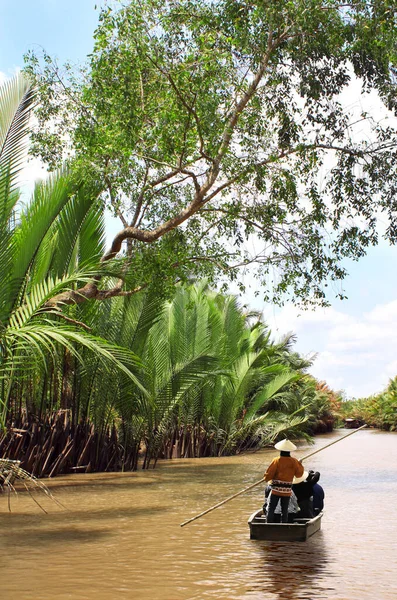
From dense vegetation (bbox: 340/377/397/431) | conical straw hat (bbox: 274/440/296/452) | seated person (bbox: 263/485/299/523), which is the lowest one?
seated person (bbox: 263/485/299/523)

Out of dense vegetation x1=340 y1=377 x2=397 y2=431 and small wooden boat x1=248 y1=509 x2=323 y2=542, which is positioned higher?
dense vegetation x1=340 y1=377 x2=397 y2=431

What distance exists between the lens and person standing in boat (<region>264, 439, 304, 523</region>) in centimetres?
965

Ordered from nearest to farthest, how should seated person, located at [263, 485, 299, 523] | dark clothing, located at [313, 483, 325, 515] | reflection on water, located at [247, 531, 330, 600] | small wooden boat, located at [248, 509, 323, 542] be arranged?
reflection on water, located at [247, 531, 330, 600]
small wooden boat, located at [248, 509, 323, 542]
seated person, located at [263, 485, 299, 523]
dark clothing, located at [313, 483, 325, 515]

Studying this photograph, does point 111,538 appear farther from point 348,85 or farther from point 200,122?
point 348,85

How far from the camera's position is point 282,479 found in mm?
9727

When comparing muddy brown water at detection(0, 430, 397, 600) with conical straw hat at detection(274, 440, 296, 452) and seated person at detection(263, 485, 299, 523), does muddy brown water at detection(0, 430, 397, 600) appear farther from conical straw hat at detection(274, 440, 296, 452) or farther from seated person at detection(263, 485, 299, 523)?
conical straw hat at detection(274, 440, 296, 452)

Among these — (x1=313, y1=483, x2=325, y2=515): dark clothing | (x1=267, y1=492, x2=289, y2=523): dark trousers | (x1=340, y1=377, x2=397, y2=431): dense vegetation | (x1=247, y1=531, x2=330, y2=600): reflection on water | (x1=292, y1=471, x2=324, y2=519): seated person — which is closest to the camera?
(x1=247, y1=531, x2=330, y2=600): reflection on water

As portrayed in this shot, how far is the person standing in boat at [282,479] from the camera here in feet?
31.7

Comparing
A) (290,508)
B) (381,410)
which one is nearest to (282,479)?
(290,508)

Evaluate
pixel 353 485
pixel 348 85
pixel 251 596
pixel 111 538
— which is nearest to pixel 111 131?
pixel 348 85

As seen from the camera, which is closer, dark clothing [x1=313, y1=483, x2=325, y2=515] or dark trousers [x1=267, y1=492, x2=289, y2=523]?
dark trousers [x1=267, y1=492, x2=289, y2=523]

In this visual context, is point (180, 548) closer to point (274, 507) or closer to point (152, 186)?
point (274, 507)

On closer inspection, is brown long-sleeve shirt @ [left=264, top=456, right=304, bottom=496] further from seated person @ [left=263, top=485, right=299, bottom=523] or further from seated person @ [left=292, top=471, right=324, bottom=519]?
seated person @ [left=292, top=471, right=324, bottom=519]

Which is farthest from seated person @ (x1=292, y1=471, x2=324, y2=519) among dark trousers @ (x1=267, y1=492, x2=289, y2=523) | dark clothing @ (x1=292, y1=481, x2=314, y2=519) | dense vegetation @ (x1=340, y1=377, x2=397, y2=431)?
dense vegetation @ (x1=340, y1=377, x2=397, y2=431)
